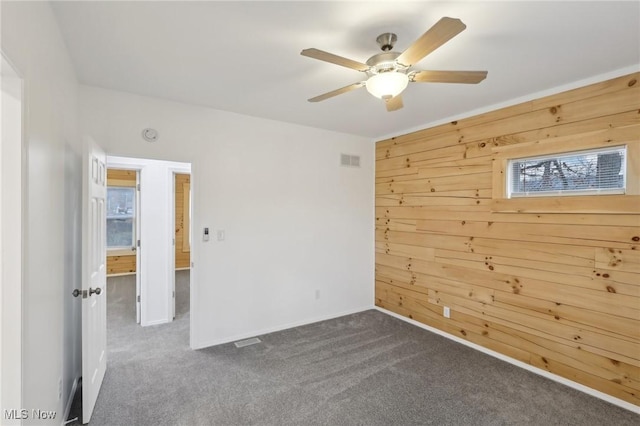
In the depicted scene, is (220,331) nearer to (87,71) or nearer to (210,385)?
(210,385)

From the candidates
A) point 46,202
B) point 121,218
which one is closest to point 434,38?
point 46,202

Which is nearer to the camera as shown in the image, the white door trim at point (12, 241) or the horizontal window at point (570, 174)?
the white door trim at point (12, 241)

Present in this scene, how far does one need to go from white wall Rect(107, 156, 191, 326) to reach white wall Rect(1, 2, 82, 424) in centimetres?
146

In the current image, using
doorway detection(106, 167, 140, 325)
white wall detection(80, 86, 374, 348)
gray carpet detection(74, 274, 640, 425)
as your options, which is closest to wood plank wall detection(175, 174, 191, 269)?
doorway detection(106, 167, 140, 325)

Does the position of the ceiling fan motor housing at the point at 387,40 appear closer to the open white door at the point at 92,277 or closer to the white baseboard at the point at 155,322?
the open white door at the point at 92,277

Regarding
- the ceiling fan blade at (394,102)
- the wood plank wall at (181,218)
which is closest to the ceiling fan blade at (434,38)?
the ceiling fan blade at (394,102)

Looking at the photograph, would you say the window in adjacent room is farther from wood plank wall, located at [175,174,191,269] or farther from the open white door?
the open white door

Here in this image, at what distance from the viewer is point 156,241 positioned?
400cm

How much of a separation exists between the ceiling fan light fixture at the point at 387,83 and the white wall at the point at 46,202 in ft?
5.58

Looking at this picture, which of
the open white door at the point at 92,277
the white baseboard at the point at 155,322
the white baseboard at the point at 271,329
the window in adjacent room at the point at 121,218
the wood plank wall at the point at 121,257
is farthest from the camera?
the window in adjacent room at the point at 121,218

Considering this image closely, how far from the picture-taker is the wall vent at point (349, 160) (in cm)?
435

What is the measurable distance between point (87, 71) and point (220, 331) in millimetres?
2734

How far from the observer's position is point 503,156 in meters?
3.09

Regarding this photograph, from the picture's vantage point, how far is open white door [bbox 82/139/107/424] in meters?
2.13
